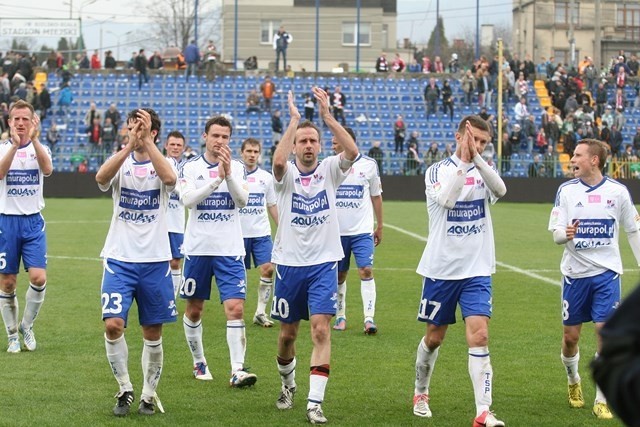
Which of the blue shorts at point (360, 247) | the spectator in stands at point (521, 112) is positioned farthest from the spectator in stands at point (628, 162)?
the blue shorts at point (360, 247)

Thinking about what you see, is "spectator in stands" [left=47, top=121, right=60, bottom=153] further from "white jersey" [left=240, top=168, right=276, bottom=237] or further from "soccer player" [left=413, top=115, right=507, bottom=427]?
"soccer player" [left=413, top=115, right=507, bottom=427]

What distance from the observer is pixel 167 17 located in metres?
76.5

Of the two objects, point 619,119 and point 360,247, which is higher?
point 619,119

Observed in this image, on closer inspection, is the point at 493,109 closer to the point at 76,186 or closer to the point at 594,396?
the point at 76,186

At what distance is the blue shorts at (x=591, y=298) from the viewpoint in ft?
28.1

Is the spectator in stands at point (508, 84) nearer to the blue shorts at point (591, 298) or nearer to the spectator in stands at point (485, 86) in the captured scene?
the spectator in stands at point (485, 86)

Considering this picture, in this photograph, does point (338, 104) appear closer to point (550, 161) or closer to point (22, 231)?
A: point (550, 161)

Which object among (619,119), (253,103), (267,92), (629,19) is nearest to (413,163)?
(267,92)

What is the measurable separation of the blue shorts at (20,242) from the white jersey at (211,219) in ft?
6.36

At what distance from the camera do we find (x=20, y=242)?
1116cm

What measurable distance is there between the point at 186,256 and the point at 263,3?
201ft

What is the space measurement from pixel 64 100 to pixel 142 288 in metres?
41.2

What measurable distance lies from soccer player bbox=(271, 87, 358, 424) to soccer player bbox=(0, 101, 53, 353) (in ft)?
11.4

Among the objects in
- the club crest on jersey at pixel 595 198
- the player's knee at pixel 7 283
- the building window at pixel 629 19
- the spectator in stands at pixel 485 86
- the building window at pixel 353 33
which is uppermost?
the building window at pixel 629 19
